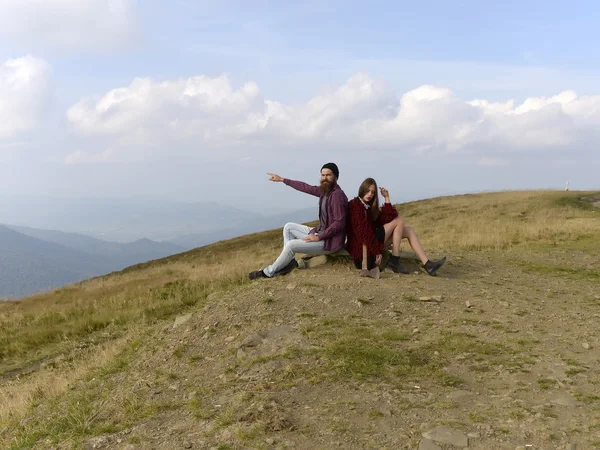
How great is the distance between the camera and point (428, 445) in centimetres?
365

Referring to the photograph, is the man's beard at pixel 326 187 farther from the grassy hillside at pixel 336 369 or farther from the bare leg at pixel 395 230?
the grassy hillside at pixel 336 369

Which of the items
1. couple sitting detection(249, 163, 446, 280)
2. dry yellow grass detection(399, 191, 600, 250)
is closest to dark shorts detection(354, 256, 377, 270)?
couple sitting detection(249, 163, 446, 280)

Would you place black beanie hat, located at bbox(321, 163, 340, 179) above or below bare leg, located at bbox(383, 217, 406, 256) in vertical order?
above

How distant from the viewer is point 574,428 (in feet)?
12.5

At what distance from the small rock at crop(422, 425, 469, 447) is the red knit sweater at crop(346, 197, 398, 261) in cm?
553

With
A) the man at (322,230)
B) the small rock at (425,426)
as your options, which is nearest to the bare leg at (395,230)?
the man at (322,230)

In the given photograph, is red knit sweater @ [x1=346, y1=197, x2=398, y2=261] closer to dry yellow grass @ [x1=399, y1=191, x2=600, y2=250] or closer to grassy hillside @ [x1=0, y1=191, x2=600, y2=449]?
grassy hillside @ [x1=0, y1=191, x2=600, y2=449]

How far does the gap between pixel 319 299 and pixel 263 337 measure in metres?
1.74

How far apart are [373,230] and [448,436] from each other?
607 cm

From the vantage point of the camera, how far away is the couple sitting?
30.4 ft

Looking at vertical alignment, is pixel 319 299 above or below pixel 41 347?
above

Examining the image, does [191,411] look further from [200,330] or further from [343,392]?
[200,330]

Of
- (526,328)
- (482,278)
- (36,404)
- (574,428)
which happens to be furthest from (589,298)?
(36,404)

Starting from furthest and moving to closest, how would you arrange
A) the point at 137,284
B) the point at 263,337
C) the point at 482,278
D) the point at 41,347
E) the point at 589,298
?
1. the point at 137,284
2. the point at 41,347
3. the point at 482,278
4. the point at 589,298
5. the point at 263,337
